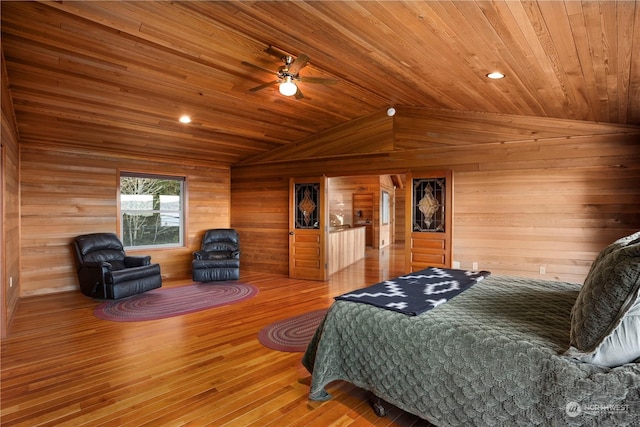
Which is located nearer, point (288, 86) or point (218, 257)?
point (288, 86)

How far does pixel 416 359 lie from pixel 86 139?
5.62 meters

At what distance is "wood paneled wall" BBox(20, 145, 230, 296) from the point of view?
517 centimetres

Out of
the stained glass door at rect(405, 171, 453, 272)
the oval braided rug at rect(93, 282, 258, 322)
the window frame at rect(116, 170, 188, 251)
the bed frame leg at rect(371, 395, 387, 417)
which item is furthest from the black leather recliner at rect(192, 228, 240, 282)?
the bed frame leg at rect(371, 395, 387, 417)

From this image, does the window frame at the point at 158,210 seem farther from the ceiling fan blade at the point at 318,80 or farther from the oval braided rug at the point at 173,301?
the ceiling fan blade at the point at 318,80

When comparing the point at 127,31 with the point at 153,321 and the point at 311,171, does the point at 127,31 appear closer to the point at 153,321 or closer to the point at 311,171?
the point at 153,321

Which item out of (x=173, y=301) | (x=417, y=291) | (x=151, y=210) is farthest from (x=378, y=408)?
(x=151, y=210)

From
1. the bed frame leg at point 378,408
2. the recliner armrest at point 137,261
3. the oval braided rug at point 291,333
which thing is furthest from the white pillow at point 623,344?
the recliner armrest at point 137,261

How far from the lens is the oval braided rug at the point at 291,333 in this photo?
3.31 m

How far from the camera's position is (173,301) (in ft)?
16.0

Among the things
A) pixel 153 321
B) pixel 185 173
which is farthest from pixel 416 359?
pixel 185 173

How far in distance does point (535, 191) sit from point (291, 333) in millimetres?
3894

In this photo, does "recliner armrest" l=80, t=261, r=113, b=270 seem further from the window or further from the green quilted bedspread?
the green quilted bedspread

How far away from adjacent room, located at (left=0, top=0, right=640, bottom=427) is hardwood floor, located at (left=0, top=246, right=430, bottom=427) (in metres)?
0.02

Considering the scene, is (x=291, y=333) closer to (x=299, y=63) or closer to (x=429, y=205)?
(x=299, y=63)
